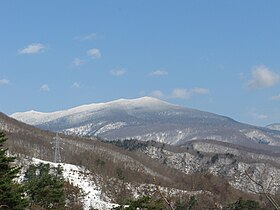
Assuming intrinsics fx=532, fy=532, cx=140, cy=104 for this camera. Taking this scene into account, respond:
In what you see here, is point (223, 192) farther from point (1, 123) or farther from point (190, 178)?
point (1, 123)

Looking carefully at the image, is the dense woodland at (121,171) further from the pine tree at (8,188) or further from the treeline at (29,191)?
the pine tree at (8,188)

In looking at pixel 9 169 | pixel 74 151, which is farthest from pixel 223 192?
pixel 9 169

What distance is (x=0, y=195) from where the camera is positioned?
21016 mm

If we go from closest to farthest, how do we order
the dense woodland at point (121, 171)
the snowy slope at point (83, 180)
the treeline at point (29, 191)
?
the treeline at point (29, 191), the snowy slope at point (83, 180), the dense woodland at point (121, 171)

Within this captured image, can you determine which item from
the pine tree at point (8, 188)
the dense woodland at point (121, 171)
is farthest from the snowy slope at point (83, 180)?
the pine tree at point (8, 188)

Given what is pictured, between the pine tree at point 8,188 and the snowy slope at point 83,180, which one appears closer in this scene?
the pine tree at point 8,188

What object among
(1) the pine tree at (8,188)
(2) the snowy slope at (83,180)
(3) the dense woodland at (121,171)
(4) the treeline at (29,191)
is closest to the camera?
(1) the pine tree at (8,188)

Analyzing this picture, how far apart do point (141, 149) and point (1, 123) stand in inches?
2072

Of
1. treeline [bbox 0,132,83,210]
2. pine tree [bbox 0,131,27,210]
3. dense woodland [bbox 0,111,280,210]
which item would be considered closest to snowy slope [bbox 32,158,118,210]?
dense woodland [bbox 0,111,280,210]

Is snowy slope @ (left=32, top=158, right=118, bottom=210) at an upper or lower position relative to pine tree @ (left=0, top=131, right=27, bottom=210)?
lower

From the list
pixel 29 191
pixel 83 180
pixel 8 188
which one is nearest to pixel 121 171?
pixel 83 180

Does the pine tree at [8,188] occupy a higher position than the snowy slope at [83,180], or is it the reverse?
the pine tree at [8,188]

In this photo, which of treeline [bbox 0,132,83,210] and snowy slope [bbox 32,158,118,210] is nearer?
treeline [bbox 0,132,83,210]

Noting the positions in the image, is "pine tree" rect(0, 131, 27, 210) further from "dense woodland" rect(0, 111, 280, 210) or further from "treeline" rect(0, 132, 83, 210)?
"dense woodland" rect(0, 111, 280, 210)
